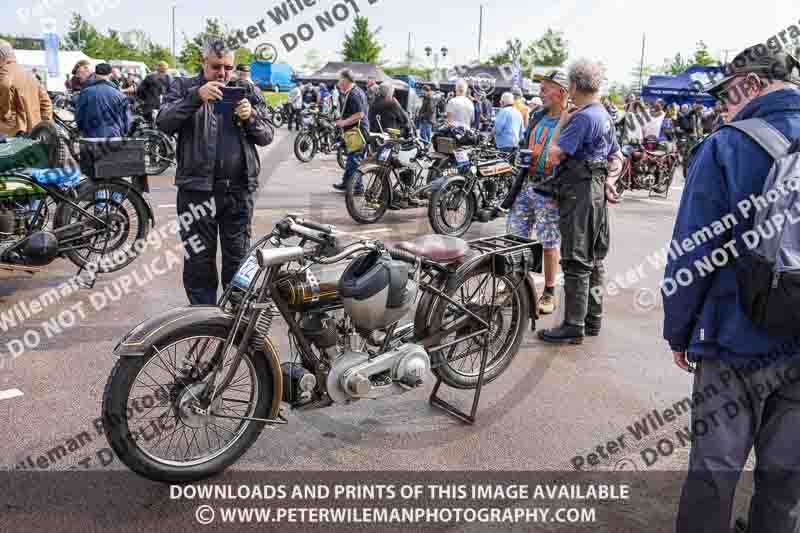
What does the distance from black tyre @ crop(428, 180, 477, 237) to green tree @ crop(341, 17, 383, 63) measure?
6053cm

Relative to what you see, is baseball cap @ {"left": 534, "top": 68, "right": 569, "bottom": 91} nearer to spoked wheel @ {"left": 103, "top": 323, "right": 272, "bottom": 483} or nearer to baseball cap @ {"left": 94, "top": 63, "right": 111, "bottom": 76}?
spoked wheel @ {"left": 103, "top": 323, "right": 272, "bottom": 483}

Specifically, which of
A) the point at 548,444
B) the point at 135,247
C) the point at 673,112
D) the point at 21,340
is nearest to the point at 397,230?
the point at 135,247

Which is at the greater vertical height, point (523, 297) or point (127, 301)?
point (523, 297)

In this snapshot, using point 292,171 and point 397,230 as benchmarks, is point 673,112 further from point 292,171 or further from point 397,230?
point 397,230

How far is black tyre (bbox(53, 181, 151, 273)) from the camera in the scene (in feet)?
20.4

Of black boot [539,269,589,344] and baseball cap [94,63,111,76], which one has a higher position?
baseball cap [94,63,111,76]

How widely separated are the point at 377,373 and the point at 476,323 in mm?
861

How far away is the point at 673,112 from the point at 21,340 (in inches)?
1010

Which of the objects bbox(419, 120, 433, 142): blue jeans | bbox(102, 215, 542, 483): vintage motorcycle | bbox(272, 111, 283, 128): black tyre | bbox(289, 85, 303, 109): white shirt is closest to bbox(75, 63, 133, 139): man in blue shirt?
bbox(102, 215, 542, 483): vintage motorcycle

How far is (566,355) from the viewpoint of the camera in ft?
17.3

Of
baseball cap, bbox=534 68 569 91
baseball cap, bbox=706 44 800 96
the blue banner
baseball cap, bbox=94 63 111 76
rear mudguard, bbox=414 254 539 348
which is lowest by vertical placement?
rear mudguard, bbox=414 254 539 348

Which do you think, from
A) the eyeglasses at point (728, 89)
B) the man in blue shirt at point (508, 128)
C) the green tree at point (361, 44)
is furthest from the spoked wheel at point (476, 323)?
the green tree at point (361, 44)

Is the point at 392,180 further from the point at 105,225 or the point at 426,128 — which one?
the point at 426,128

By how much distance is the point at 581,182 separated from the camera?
208 inches
